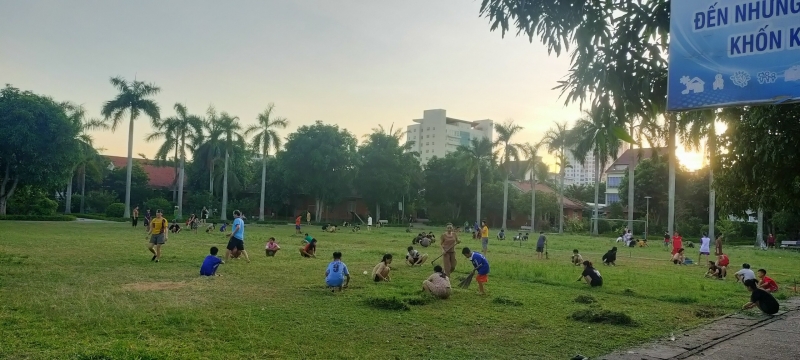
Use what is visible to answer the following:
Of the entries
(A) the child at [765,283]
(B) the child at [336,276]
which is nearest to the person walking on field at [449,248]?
(B) the child at [336,276]

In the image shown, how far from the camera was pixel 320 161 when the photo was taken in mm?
58125

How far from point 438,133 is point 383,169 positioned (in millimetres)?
66383

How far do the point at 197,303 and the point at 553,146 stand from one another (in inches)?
2041

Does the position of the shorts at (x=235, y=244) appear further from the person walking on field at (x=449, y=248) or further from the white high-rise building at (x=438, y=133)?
the white high-rise building at (x=438, y=133)

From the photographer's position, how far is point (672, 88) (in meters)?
6.29

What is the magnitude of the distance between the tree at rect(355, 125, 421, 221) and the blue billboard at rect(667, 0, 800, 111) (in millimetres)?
55091

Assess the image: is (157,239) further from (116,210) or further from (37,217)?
(116,210)

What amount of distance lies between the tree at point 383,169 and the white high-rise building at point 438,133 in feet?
198

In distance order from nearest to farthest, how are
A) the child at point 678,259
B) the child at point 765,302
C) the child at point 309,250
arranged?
the child at point 765,302 < the child at point 309,250 < the child at point 678,259

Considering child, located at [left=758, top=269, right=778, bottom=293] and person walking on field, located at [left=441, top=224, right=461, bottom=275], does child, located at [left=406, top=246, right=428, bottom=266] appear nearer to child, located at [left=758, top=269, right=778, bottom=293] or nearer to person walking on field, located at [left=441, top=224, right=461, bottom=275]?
person walking on field, located at [left=441, top=224, right=461, bottom=275]

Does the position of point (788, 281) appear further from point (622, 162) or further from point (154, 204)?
point (622, 162)

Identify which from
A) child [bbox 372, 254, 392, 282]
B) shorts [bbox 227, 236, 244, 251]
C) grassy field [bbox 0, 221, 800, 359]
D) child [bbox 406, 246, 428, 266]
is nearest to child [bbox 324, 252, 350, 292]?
grassy field [bbox 0, 221, 800, 359]

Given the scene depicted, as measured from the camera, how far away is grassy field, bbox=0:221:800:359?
24.8ft

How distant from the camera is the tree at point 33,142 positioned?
40.6 metres
